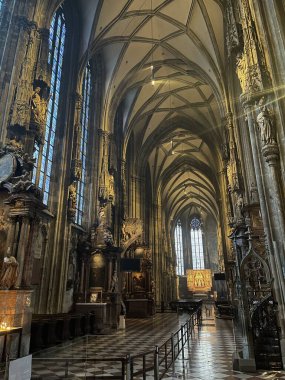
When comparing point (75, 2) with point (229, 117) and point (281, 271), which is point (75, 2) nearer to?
point (229, 117)

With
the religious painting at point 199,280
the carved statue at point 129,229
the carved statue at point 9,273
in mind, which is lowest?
the carved statue at point 9,273

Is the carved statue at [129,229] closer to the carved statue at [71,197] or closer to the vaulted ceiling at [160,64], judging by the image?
the vaulted ceiling at [160,64]

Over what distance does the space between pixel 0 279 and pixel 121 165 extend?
15233 millimetres

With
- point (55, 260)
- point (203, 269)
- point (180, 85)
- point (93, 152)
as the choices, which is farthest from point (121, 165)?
point (203, 269)

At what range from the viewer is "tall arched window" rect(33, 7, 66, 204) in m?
12.4

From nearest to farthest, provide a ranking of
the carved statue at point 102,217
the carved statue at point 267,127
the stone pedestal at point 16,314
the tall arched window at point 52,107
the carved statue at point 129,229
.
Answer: the stone pedestal at point 16,314, the carved statue at point 267,127, the tall arched window at point 52,107, the carved statue at point 102,217, the carved statue at point 129,229

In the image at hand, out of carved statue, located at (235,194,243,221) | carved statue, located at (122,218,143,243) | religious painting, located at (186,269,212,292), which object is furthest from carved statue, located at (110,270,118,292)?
religious painting, located at (186,269,212,292)

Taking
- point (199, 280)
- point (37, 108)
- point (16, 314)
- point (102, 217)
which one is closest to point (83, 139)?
point (102, 217)

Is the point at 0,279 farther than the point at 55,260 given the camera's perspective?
No

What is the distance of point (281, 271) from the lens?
6.36 metres

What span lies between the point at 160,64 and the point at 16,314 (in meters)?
18.3

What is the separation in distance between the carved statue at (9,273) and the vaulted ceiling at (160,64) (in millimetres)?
12237

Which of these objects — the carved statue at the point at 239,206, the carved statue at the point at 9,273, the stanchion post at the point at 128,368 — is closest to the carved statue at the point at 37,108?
the carved statue at the point at 9,273

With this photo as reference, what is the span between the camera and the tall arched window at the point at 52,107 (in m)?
12.4
